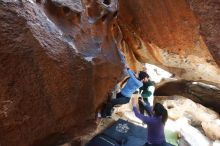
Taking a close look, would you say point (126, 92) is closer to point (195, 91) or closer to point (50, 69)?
point (50, 69)

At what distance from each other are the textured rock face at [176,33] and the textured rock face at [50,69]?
0.89m

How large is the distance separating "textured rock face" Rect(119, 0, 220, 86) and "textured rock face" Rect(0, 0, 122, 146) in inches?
35.1

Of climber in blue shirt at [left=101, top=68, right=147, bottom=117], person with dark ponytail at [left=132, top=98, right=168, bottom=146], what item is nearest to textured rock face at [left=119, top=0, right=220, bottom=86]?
climber in blue shirt at [left=101, top=68, right=147, bottom=117]

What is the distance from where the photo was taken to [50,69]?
9.79ft

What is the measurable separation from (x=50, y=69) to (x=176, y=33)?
2118 millimetres

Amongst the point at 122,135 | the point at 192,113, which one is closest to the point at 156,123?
the point at 122,135

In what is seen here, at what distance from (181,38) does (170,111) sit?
210 inches

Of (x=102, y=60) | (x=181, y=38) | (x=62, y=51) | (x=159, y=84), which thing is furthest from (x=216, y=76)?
(x=159, y=84)

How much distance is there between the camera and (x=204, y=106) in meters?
8.67

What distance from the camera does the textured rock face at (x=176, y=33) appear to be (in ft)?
11.4

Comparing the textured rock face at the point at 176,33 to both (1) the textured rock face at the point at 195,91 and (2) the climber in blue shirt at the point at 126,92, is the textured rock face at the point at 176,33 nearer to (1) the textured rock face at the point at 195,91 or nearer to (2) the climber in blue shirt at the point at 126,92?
(2) the climber in blue shirt at the point at 126,92

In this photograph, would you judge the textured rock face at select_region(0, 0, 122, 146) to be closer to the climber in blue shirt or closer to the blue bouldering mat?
the climber in blue shirt

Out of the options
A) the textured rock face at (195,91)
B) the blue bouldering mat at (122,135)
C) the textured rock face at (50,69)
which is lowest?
the blue bouldering mat at (122,135)

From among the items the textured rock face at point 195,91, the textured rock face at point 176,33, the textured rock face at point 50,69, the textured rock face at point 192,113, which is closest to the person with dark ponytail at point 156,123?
the textured rock face at point 176,33
